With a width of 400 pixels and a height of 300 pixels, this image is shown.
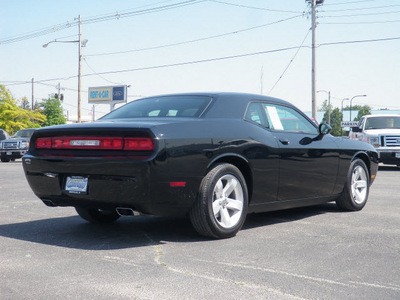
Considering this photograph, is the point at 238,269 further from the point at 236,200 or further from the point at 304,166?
the point at 304,166

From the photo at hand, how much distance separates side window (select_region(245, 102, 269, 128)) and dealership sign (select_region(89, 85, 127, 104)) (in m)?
48.0

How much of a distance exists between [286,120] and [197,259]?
2.49m

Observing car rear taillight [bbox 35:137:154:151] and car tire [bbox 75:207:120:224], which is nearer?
car rear taillight [bbox 35:137:154:151]

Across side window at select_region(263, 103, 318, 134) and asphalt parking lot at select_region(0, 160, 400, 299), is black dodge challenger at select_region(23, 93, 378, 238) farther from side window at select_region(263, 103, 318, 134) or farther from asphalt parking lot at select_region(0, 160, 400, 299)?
asphalt parking lot at select_region(0, 160, 400, 299)

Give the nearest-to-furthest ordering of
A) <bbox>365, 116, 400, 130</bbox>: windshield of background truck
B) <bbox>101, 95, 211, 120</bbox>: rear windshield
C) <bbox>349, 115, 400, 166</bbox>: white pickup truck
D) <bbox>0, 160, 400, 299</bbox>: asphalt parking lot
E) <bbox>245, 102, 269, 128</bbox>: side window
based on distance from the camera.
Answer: <bbox>0, 160, 400, 299</bbox>: asphalt parking lot < <bbox>101, 95, 211, 120</bbox>: rear windshield < <bbox>245, 102, 269, 128</bbox>: side window < <bbox>349, 115, 400, 166</bbox>: white pickup truck < <bbox>365, 116, 400, 130</bbox>: windshield of background truck

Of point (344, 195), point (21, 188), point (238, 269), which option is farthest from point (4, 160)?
point (238, 269)

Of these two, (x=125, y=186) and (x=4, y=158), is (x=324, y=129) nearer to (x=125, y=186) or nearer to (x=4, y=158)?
(x=125, y=186)

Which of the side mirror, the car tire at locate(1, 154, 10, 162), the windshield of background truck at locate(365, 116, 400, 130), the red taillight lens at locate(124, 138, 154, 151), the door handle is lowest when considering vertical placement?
the car tire at locate(1, 154, 10, 162)

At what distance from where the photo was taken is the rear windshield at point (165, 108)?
5.40 m

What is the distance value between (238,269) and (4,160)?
23.2 metres

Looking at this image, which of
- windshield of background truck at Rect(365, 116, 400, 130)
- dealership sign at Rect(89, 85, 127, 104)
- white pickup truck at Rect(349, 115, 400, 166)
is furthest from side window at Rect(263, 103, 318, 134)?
dealership sign at Rect(89, 85, 127, 104)

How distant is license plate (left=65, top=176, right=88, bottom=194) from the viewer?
4.87m

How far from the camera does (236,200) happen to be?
5.27 meters

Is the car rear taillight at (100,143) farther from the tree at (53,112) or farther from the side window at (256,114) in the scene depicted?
the tree at (53,112)
